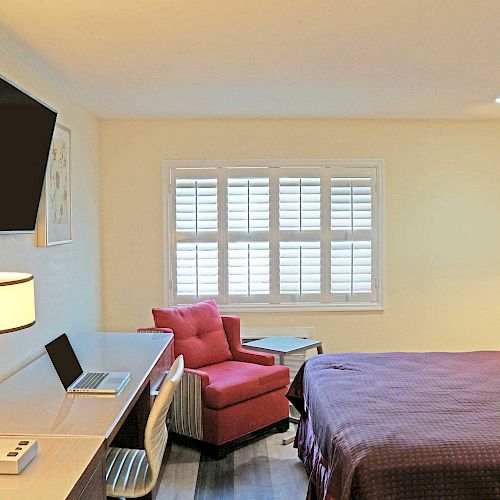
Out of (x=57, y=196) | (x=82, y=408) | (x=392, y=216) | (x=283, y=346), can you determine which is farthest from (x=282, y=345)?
(x=82, y=408)

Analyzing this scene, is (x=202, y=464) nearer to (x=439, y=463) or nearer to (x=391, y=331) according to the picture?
(x=439, y=463)

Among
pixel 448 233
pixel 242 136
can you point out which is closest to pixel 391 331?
pixel 448 233

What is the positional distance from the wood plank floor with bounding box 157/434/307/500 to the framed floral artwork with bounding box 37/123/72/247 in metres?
1.55

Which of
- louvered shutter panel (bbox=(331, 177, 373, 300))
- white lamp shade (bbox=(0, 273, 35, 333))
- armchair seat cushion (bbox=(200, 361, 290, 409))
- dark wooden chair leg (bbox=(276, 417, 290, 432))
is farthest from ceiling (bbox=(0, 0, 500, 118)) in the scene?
dark wooden chair leg (bbox=(276, 417, 290, 432))

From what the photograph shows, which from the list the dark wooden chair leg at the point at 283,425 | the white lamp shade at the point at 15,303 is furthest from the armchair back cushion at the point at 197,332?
the white lamp shade at the point at 15,303

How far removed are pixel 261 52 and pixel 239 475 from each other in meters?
2.36

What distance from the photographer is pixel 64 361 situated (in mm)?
2779

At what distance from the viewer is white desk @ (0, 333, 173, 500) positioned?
1.89 m

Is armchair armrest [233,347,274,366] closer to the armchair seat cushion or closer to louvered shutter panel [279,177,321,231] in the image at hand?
the armchair seat cushion

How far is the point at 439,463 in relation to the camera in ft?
7.59

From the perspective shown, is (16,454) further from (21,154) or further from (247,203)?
(247,203)

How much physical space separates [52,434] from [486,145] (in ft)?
14.6

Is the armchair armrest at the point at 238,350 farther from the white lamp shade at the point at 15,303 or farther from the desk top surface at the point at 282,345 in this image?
the white lamp shade at the point at 15,303

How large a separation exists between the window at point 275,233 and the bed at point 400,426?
1521 millimetres
